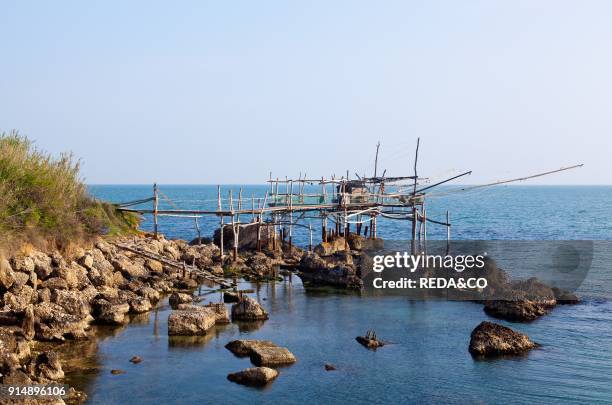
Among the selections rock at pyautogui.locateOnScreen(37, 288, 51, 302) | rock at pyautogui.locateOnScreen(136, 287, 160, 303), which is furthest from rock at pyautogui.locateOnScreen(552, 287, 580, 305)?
rock at pyautogui.locateOnScreen(37, 288, 51, 302)

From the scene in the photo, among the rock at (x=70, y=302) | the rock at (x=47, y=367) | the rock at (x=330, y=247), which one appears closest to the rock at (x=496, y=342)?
the rock at (x=47, y=367)

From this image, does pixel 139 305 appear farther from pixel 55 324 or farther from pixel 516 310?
pixel 516 310

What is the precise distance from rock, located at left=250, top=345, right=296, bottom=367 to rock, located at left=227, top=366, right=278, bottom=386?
4.06 feet

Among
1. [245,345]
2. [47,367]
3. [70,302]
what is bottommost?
[245,345]

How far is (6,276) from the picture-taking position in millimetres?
22094

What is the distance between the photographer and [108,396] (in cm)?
1605

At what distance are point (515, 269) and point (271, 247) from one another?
16242 millimetres

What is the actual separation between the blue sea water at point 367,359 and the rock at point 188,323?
410mm

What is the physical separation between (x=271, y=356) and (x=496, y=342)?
7316 millimetres

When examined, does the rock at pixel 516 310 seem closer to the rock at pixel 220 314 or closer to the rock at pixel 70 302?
the rock at pixel 220 314

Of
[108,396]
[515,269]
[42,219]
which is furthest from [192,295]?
[515,269]

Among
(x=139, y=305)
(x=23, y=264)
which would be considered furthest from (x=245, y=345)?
(x=23, y=264)

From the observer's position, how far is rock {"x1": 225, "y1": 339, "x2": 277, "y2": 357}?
20062 millimetres

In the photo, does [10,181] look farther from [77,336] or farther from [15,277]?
[77,336]
